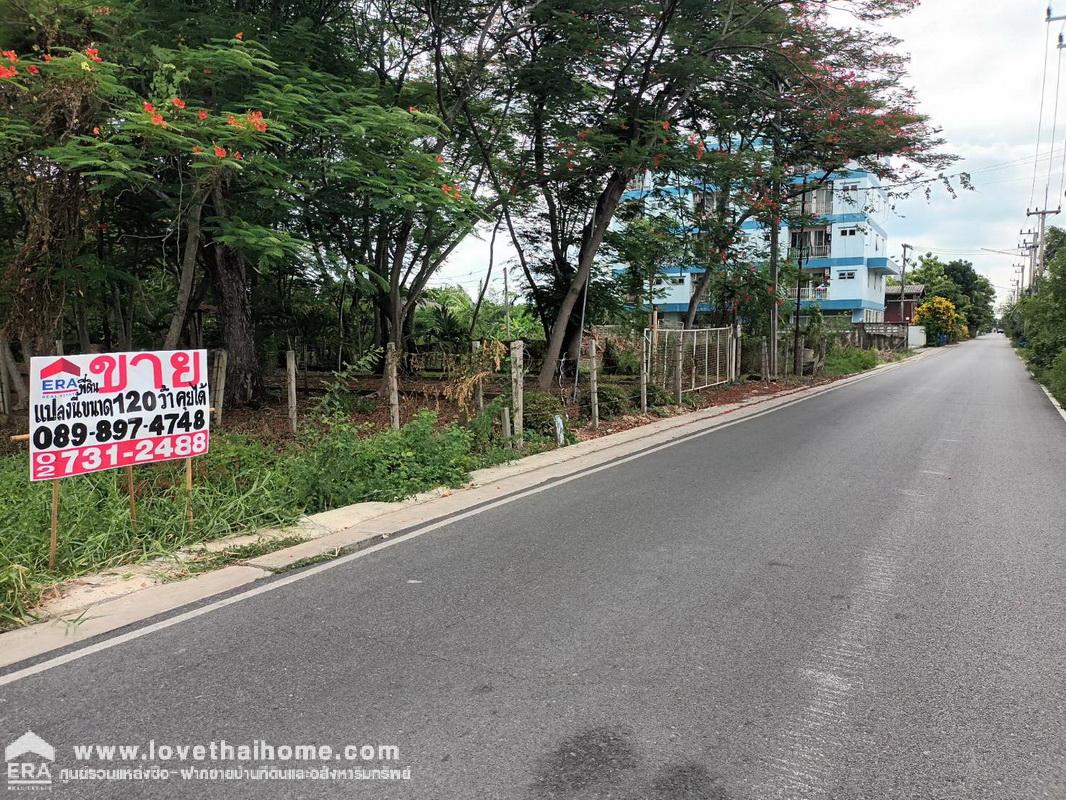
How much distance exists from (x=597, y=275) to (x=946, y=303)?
2798 inches

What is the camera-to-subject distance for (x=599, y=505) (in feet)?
25.6

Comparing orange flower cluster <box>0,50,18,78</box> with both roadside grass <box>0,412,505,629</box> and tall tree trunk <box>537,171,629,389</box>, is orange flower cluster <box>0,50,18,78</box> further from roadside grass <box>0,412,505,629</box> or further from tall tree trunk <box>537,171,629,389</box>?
tall tree trunk <box>537,171,629,389</box>

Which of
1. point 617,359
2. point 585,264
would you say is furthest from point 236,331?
point 617,359

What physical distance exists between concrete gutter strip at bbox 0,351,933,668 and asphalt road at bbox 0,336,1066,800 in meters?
0.41

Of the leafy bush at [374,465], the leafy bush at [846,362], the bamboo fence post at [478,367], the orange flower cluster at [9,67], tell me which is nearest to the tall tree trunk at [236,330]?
the bamboo fence post at [478,367]

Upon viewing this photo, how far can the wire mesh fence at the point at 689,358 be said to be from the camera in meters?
17.3

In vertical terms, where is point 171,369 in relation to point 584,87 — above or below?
below

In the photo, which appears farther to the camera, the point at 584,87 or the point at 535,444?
the point at 584,87

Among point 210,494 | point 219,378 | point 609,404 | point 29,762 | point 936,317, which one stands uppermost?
A: point 936,317

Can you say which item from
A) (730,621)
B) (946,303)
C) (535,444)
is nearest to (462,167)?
(535,444)

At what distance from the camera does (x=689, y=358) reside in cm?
1928

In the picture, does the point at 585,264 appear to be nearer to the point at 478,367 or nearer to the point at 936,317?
the point at 478,367

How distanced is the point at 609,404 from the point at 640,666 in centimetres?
1115

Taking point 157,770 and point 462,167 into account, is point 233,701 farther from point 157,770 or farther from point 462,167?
point 462,167
